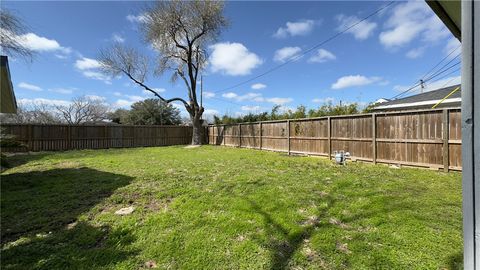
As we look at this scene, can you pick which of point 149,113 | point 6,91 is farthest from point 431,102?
point 149,113

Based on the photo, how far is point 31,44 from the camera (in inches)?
365

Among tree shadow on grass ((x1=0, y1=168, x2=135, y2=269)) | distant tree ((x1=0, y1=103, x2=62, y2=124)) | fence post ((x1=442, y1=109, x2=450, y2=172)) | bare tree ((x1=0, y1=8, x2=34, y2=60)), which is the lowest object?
tree shadow on grass ((x1=0, y1=168, x2=135, y2=269))

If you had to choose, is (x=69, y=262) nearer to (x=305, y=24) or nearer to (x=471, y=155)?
(x=471, y=155)

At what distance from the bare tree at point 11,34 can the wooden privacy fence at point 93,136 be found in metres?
4.27

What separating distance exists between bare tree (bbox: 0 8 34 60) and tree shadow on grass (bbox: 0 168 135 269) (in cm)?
645

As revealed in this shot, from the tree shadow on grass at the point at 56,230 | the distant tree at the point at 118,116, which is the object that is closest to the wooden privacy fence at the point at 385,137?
the tree shadow on grass at the point at 56,230

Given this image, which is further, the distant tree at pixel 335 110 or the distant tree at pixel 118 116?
the distant tree at pixel 118 116

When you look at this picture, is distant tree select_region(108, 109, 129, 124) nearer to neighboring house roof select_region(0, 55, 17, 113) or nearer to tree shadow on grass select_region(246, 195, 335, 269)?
neighboring house roof select_region(0, 55, 17, 113)

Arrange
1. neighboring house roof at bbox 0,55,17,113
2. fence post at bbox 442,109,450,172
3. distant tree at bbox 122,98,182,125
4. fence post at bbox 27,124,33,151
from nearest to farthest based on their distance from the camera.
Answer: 1. neighboring house roof at bbox 0,55,17,113
2. fence post at bbox 442,109,450,172
3. fence post at bbox 27,124,33,151
4. distant tree at bbox 122,98,182,125

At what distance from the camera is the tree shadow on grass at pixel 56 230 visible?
243 centimetres

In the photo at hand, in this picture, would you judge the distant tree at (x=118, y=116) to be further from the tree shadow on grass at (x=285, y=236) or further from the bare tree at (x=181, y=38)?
the tree shadow on grass at (x=285, y=236)

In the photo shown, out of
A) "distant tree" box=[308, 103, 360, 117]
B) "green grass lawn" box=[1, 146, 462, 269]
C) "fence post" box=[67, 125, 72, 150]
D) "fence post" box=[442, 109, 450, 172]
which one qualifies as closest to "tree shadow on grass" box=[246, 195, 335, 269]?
"green grass lawn" box=[1, 146, 462, 269]

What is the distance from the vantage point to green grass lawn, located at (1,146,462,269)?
7.79 ft

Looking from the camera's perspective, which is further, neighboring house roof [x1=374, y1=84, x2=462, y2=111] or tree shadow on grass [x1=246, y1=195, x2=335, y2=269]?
neighboring house roof [x1=374, y1=84, x2=462, y2=111]
